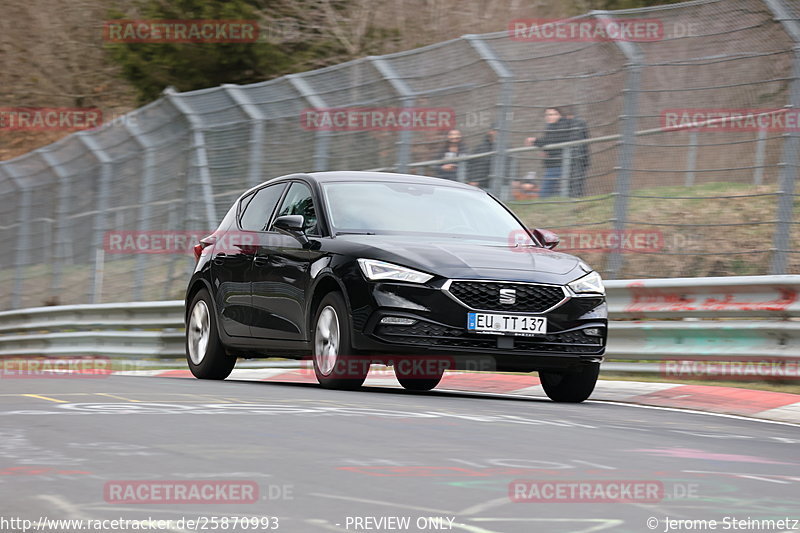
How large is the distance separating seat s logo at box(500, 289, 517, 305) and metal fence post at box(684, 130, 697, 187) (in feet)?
10.8

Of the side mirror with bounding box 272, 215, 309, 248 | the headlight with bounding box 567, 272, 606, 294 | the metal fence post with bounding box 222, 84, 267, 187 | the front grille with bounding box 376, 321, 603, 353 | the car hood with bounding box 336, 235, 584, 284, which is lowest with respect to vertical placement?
the front grille with bounding box 376, 321, 603, 353

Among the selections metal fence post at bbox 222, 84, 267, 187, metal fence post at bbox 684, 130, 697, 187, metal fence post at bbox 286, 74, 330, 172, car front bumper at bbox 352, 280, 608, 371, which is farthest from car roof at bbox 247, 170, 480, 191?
metal fence post at bbox 222, 84, 267, 187

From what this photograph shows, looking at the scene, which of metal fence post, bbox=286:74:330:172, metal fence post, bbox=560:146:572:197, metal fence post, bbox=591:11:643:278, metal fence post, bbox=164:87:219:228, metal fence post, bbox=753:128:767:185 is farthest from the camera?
metal fence post, bbox=164:87:219:228

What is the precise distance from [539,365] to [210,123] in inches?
398

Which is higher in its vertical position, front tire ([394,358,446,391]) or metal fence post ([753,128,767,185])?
metal fence post ([753,128,767,185])

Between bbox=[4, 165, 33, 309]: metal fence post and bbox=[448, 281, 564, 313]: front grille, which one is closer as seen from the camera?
bbox=[448, 281, 564, 313]: front grille

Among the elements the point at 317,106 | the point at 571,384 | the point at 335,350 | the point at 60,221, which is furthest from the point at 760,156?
the point at 60,221

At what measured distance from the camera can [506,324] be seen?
952cm

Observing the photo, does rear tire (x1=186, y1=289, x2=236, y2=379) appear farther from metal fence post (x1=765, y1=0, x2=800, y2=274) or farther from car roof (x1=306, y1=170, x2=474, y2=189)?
metal fence post (x1=765, y1=0, x2=800, y2=274)

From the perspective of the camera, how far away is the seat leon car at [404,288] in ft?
31.0

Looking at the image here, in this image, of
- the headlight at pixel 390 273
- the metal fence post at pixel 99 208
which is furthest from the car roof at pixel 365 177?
the metal fence post at pixel 99 208

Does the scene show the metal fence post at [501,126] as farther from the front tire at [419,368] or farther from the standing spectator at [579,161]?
the front tire at [419,368]

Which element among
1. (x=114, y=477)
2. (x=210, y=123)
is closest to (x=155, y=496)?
(x=114, y=477)

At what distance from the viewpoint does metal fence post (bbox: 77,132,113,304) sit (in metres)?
21.5
